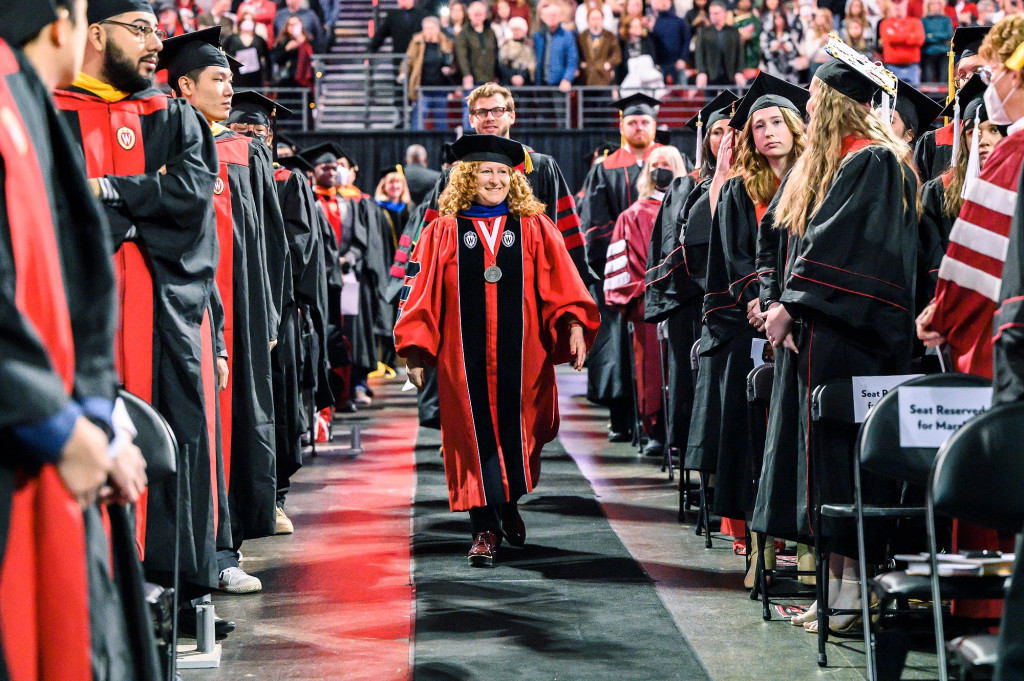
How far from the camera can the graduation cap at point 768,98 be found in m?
5.36

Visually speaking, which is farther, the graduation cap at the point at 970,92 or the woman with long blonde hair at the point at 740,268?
the woman with long blonde hair at the point at 740,268

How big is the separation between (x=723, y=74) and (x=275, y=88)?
574 centimetres

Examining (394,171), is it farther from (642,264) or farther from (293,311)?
(293,311)

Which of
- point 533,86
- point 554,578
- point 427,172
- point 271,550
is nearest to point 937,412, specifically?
point 554,578

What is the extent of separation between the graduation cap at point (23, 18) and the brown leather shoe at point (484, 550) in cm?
370

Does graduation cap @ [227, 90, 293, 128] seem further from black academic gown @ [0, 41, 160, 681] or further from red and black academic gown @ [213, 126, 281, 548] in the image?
black academic gown @ [0, 41, 160, 681]

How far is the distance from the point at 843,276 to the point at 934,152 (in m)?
2.03

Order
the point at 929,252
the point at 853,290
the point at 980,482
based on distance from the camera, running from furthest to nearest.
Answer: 1. the point at 929,252
2. the point at 853,290
3. the point at 980,482

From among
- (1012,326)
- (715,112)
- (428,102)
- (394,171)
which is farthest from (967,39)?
(428,102)

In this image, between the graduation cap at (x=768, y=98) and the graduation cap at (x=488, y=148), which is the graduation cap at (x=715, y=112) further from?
the graduation cap at (x=488, y=148)

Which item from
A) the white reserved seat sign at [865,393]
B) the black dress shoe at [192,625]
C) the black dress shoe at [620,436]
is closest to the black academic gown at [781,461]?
the white reserved seat sign at [865,393]

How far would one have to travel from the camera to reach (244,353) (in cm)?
507

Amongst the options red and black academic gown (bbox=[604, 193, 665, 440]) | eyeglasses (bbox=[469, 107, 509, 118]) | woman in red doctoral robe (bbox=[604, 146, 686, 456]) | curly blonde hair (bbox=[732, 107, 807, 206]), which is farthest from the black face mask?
curly blonde hair (bbox=[732, 107, 807, 206])

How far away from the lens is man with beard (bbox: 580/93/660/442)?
901 centimetres
